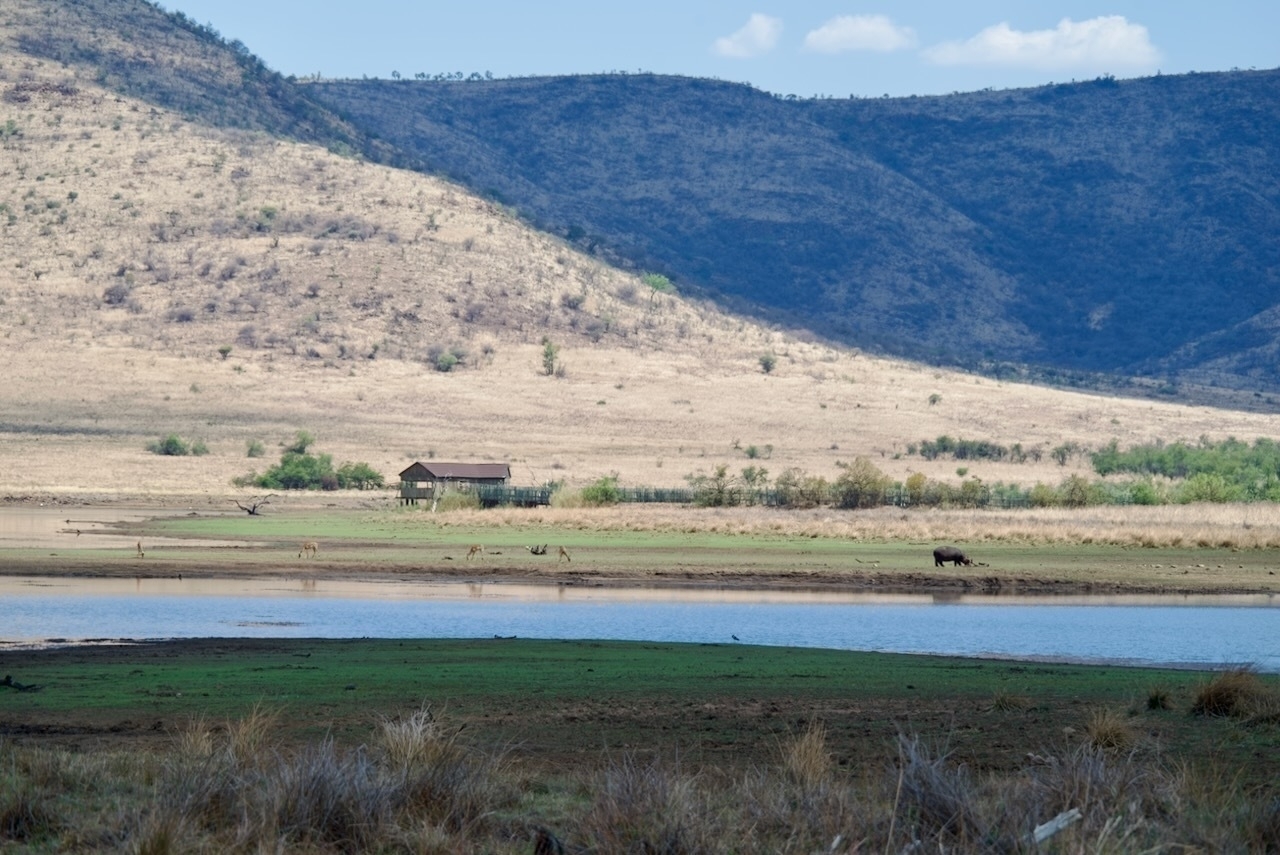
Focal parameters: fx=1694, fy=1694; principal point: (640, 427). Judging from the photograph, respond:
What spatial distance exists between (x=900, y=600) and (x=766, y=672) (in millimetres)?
15766

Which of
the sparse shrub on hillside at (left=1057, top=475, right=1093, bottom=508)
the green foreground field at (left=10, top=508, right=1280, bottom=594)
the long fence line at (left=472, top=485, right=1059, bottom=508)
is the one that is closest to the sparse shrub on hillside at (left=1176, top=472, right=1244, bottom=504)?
the sparse shrub on hillside at (left=1057, top=475, right=1093, bottom=508)

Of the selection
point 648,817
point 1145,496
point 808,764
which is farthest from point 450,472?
point 648,817

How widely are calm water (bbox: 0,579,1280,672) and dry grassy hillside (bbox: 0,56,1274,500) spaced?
40.2 meters

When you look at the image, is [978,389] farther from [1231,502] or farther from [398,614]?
[398,614]

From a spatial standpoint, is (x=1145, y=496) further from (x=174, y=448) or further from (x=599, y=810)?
(x=599, y=810)

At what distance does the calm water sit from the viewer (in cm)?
2591

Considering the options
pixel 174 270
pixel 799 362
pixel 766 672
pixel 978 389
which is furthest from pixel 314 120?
pixel 766 672

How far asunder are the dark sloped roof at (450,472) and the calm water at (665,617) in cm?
A: 2813

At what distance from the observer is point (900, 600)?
116 ft

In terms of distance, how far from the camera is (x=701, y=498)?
61.9 metres

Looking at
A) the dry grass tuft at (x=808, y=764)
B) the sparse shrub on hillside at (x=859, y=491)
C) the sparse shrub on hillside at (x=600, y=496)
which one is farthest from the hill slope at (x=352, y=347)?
the dry grass tuft at (x=808, y=764)

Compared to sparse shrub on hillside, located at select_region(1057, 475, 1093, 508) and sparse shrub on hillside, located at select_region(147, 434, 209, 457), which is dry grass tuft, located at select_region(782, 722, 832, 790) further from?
sparse shrub on hillside, located at select_region(147, 434, 209, 457)

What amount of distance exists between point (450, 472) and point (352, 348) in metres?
39.7

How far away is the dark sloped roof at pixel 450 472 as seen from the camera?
65188mm
